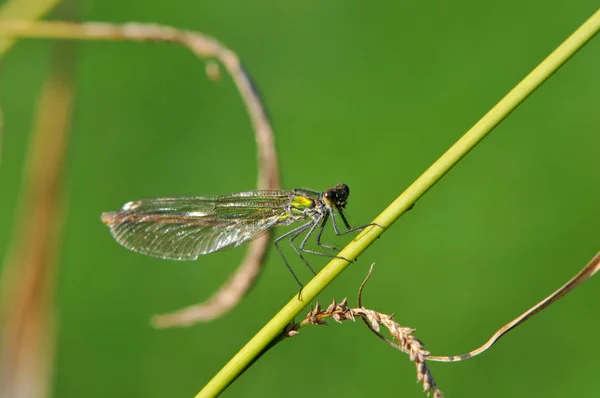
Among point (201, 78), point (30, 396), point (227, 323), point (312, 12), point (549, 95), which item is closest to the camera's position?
point (30, 396)

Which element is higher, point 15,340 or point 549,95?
point 549,95

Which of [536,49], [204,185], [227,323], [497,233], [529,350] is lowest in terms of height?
[529,350]

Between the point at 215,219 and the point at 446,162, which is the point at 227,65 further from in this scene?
the point at 446,162

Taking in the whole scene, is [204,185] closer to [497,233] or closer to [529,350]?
[497,233]

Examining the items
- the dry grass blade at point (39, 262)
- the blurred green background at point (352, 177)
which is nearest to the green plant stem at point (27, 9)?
the dry grass blade at point (39, 262)

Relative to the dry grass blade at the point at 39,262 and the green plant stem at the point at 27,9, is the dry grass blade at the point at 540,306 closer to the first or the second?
the dry grass blade at the point at 39,262

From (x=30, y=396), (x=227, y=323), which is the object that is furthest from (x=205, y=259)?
(x=30, y=396)

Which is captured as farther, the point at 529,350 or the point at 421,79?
the point at 421,79
